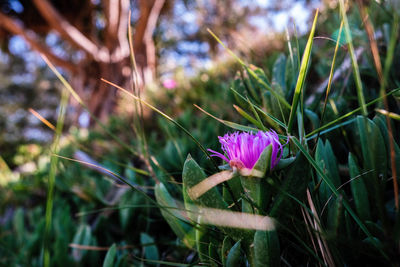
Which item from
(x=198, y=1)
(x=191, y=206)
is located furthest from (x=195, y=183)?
(x=198, y=1)

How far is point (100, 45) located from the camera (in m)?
3.94

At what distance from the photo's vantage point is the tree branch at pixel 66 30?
302cm

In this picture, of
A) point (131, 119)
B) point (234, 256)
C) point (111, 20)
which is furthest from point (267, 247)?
point (111, 20)

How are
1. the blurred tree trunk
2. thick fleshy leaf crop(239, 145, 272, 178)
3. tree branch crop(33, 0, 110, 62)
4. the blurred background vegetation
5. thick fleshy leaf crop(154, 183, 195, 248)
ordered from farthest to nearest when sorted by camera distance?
the blurred tree trunk < tree branch crop(33, 0, 110, 62) < the blurred background vegetation < thick fleshy leaf crop(154, 183, 195, 248) < thick fleshy leaf crop(239, 145, 272, 178)

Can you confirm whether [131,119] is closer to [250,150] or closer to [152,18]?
[250,150]

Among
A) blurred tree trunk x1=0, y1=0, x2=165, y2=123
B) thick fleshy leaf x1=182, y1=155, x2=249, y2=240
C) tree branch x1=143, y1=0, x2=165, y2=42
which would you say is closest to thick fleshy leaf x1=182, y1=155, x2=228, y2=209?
thick fleshy leaf x1=182, y1=155, x2=249, y2=240

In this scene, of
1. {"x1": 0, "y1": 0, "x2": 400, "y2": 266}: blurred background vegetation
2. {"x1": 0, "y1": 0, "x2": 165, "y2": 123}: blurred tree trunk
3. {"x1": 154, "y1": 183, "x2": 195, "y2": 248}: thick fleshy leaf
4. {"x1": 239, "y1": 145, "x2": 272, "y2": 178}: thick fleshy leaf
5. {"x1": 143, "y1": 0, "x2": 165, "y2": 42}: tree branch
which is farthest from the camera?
{"x1": 143, "y1": 0, "x2": 165, "y2": 42}: tree branch

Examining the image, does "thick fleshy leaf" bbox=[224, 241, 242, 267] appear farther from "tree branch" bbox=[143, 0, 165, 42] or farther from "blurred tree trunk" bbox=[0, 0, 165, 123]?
"tree branch" bbox=[143, 0, 165, 42]

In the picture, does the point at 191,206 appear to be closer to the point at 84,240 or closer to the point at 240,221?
the point at 240,221

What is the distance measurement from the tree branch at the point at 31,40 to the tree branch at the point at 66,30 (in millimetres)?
350

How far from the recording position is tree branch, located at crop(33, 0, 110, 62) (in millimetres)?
3021

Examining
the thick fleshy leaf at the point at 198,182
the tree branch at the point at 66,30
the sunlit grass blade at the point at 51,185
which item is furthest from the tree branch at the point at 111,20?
the thick fleshy leaf at the point at 198,182

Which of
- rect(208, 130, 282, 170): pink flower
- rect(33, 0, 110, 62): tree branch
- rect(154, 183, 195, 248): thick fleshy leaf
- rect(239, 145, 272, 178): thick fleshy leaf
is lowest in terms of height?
rect(154, 183, 195, 248): thick fleshy leaf

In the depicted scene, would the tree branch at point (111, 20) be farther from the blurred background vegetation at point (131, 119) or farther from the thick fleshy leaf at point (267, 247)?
the thick fleshy leaf at point (267, 247)
